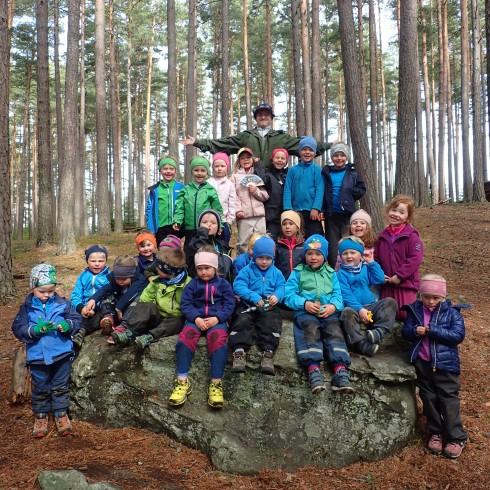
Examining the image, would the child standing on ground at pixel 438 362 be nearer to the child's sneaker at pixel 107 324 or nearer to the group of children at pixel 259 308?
the group of children at pixel 259 308

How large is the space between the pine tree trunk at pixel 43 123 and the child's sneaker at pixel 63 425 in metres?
12.5

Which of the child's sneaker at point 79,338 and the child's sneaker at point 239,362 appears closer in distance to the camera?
the child's sneaker at point 239,362

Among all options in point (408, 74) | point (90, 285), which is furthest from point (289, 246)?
point (408, 74)

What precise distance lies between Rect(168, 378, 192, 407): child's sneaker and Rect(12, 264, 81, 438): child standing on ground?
1135mm

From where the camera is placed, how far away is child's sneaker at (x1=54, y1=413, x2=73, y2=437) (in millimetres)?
4094

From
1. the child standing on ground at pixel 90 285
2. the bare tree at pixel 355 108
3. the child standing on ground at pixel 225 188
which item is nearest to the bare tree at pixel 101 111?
the bare tree at pixel 355 108

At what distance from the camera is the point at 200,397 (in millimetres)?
4098

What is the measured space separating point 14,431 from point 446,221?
45.8 ft

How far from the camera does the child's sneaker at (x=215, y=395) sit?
3908 millimetres

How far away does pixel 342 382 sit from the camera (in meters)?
3.76

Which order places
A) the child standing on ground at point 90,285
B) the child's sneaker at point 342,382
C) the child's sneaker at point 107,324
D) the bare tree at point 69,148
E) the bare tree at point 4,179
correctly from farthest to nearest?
the bare tree at point 69,148 → the bare tree at point 4,179 → the child standing on ground at point 90,285 → the child's sneaker at point 107,324 → the child's sneaker at point 342,382

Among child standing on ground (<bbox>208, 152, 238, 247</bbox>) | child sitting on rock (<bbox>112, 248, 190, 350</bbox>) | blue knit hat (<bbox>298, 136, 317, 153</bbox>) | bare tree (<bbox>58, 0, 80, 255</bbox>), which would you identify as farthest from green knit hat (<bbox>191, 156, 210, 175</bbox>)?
bare tree (<bbox>58, 0, 80, 255</bbox>)

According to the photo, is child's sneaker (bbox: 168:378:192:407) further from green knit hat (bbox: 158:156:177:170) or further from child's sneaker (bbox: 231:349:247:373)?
green knit hat (bbox: 158:156:177:170)

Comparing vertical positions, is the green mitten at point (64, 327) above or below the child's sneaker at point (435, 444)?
above
